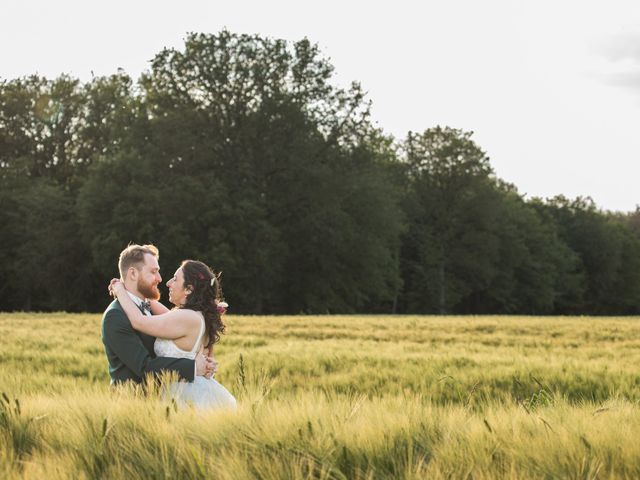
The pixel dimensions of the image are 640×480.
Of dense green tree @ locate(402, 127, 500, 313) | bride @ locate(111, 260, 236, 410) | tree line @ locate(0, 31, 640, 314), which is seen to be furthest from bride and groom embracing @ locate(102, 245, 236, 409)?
dense green tree @ locate(402, 127, 500, 313)

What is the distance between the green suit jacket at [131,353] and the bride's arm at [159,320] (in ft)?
0.22

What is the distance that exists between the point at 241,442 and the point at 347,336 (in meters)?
15.5

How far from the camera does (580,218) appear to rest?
88250 millimetres

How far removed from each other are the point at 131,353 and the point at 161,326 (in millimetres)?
292

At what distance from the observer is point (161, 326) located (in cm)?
589

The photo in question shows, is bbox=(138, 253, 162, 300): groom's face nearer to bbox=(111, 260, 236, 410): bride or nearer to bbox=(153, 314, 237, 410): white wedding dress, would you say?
bbox=(111, 260, 236, 410): bride

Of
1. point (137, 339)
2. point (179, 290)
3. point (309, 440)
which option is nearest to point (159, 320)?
point (137, 339)

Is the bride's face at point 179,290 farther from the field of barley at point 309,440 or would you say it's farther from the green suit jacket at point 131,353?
the field of barley at point 309,440

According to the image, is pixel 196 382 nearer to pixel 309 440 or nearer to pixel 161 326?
pixel 161 326

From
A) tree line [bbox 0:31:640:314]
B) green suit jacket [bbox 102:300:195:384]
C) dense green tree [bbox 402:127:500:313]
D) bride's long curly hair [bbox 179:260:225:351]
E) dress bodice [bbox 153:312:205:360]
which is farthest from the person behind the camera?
dense green tree [bbox 402:127:500:313]

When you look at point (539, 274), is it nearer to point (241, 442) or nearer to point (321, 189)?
point (321, 189)

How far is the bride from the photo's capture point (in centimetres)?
585

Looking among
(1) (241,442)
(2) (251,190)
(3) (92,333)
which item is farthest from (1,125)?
(1) (241,442)

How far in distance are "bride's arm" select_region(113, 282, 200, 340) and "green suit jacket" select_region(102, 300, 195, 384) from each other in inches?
2.6
